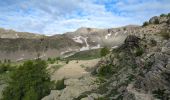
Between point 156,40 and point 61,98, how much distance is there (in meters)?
20.2

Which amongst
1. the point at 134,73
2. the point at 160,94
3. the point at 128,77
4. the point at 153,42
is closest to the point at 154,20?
the point at 153,42

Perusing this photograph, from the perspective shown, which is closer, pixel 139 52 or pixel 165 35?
pixel 165 35

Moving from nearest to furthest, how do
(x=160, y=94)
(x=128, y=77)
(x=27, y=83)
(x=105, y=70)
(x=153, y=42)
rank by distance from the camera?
(x=160, y=94) < (x=128, y=77) < (x=153, y=42) < (x=105, y=70) < (x=27, y=83)

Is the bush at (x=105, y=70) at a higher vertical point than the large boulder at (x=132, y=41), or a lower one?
lower

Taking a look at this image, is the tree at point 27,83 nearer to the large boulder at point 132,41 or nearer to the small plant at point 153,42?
the large boulder at point 132,41

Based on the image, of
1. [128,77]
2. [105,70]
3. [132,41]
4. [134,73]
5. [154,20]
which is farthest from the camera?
[154,20]

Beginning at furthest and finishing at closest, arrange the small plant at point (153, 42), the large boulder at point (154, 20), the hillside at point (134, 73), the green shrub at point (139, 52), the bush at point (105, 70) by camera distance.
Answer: the large boulder at point (154, 20), the bush at point (105, 70), the green shrub at point (139, 52), the small plant at point (153, 42), the hillside at point (134, 73)

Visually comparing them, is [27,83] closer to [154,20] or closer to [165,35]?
[154,20]

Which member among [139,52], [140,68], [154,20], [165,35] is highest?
[154,20]

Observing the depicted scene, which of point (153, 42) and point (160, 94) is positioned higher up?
point (153, 42)

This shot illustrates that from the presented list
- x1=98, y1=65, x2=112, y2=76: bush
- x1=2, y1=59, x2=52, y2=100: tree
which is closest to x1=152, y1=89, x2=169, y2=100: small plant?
x1=98, y1=65, x2=112, y2=76: bush

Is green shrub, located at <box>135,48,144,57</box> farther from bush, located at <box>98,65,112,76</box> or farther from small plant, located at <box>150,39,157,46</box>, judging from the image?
bush, located at <box>98,65,112,76</box>

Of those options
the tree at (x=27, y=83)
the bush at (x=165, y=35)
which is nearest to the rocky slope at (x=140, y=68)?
the bush at (x=165, y=35)

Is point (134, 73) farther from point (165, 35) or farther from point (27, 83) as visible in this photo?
point (27, 83)
